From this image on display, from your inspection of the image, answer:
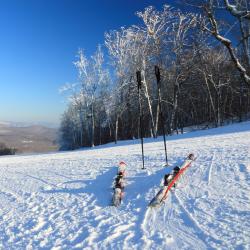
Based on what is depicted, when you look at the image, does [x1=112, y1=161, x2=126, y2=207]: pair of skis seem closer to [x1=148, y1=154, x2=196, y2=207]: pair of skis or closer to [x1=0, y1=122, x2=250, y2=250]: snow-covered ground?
[x1=0, y1=122, x2=250, y2=250]: snow-covered ground

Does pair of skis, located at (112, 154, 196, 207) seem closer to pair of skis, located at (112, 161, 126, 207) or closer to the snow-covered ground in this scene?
pair of skis, located at (112, 161, 126, 207)

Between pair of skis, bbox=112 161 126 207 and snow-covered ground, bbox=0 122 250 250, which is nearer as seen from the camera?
snow-covered ground, bbox=0 122 250 250

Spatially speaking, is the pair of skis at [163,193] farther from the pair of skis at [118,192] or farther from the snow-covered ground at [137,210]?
the pair of skis at [118,192]

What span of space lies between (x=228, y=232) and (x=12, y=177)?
1089 cm

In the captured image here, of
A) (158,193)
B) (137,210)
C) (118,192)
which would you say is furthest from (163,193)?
(118,192)

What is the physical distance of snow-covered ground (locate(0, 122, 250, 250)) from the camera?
6.52 meters

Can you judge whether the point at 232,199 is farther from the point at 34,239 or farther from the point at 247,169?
the point at 34,239

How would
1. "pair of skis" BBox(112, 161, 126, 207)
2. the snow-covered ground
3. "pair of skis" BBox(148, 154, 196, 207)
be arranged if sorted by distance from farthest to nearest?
"pair of skis" BBox(112, 161, 126, 207) < "pair of skis" BBox(148, 154, 196, 207) < the snow-covered ground

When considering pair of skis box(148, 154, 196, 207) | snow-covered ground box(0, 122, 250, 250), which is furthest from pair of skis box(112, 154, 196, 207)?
snow-covered ground box(0, 122, 250, 250)

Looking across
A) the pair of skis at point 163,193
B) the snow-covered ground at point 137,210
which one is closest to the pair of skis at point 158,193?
the pair of skis at point 163,193

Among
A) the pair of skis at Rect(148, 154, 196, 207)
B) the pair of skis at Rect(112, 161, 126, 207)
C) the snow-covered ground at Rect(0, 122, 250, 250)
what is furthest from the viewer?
the pair of skis at Rect(112, 161, 126, 207)

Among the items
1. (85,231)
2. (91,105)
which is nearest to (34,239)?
(85,231)

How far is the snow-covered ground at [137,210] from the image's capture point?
6.52 m

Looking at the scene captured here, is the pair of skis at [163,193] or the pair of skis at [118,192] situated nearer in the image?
the pair of skis at [163,193]
